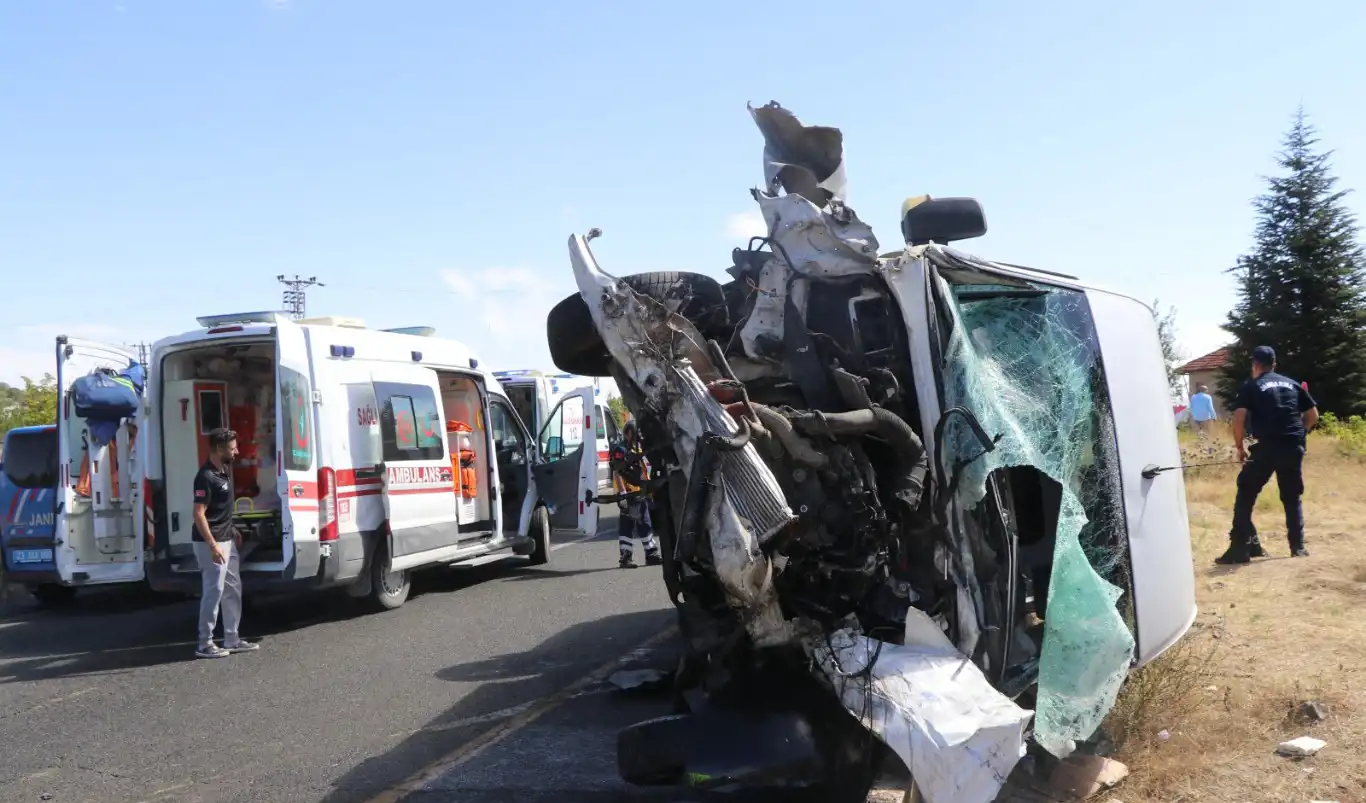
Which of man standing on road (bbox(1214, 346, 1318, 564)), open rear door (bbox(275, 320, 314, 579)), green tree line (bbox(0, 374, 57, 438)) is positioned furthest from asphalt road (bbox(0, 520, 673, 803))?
green tree line (bbox(0, 374, 57, 438))

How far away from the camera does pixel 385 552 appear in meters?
A: 9.42

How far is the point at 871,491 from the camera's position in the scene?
3.72 m

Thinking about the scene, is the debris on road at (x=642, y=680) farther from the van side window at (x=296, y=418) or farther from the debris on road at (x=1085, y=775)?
the van side window at (x=296, y=418)

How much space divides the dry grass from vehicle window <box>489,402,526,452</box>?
6.93 m

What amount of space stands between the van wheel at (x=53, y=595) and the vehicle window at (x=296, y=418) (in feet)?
15.0

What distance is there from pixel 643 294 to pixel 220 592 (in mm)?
5598

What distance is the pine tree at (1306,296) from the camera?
84.4 feet

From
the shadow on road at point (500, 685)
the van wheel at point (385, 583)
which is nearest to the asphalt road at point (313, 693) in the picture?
the shadow on road at point (500, 685)

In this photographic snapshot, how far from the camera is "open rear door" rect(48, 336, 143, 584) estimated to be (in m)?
9.05

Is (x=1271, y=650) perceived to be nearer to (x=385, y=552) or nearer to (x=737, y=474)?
(x=737, y=474)

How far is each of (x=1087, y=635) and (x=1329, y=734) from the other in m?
1.62

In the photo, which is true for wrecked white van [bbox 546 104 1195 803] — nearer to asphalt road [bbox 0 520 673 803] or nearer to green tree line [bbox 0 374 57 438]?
asphalt road [bbox 0 520 673 803]

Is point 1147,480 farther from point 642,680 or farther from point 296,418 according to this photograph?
point 296,418

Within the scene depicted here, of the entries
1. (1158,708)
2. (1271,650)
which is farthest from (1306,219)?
(1158,708)
